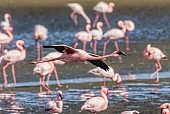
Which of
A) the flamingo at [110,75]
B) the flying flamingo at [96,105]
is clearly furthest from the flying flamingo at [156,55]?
the flying flamingo at [96,105]

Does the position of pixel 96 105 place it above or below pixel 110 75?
below

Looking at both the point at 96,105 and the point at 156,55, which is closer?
the point at 96,105

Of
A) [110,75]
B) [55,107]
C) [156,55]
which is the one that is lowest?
[55,107]

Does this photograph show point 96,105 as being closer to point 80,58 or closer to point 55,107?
point 55,107

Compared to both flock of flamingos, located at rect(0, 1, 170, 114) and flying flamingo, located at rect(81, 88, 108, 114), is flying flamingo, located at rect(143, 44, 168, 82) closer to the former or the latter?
flock of flamingos, located at rect(0, 1, 170, 114)

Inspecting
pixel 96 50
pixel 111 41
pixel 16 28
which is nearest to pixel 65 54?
pixel 96 50

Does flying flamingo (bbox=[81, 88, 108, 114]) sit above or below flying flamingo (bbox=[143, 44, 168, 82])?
below

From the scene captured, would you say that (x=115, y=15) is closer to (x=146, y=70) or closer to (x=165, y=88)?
(x=146, y=70)

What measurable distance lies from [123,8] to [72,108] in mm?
18451

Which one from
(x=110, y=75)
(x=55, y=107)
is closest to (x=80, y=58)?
(x=55, y=107)

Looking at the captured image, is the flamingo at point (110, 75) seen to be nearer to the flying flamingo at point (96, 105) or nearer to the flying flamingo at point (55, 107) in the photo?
the flying flamingo at point (96, 105)

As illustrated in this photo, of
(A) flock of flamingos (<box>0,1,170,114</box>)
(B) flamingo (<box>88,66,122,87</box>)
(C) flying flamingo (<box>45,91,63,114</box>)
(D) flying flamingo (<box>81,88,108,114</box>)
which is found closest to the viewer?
(A) flock of flamingos (<box>0,1,170,114</box>)

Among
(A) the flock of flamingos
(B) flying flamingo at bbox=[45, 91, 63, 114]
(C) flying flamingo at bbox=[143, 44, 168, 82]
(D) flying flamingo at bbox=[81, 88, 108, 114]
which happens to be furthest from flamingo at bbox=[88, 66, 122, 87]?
(B) flying flamingo at bbox=[45, 91, 63, 114]

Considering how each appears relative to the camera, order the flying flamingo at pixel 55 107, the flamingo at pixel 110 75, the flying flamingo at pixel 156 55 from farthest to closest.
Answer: the flying flamingo at pixel 156 55 < the flamingo at pixel 110 75 < the flying flamingo at pixel 55 107
